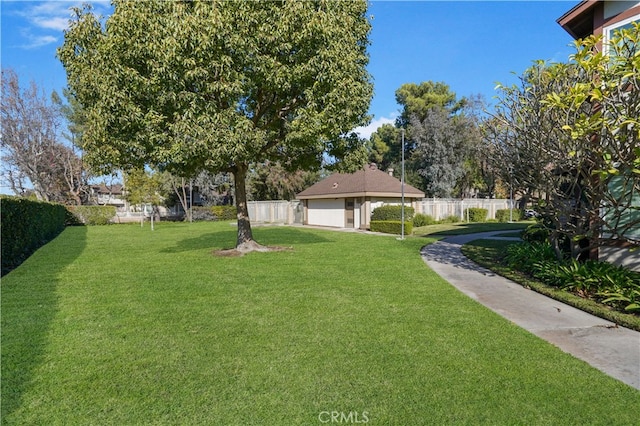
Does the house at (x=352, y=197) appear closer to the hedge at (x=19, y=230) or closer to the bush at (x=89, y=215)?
the hedge at (x=19, y=230)

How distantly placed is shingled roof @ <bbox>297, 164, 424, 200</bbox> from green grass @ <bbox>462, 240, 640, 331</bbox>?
9.92 metres

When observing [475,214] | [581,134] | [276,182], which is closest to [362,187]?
[475,214]

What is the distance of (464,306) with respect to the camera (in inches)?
239

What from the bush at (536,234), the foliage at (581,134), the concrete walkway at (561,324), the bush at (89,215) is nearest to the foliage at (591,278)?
the foliage at (581,134)

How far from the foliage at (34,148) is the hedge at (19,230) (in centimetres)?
2025

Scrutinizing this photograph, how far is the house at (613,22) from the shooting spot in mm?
7492

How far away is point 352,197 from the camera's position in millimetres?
23844

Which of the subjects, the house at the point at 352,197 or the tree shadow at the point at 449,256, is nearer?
the tree shadow at the point at 449,256

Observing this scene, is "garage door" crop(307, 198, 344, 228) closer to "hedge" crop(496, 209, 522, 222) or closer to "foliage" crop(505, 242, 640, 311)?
"hedge" crop(496, 209, 522, 222)

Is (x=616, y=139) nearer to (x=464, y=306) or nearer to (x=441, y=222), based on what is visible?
(x=464, y=306)

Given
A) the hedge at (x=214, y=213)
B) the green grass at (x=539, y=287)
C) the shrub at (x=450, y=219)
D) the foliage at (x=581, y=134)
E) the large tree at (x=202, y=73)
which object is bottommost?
the green grass at (x=539, y=287)

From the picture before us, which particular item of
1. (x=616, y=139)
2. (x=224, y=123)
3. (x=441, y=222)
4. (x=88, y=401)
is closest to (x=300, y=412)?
(x=88, y=401)

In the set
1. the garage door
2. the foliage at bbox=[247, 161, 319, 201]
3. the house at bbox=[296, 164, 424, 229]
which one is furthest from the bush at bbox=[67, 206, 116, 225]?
the garage door

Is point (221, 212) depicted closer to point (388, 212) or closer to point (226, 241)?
point (388, 212)
